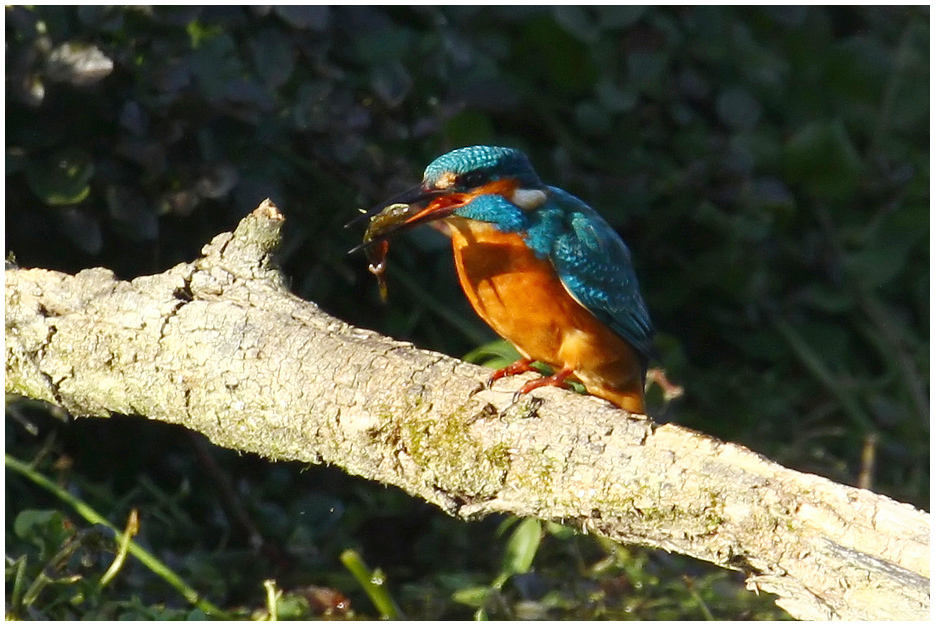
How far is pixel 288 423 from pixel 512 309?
2.21 ft

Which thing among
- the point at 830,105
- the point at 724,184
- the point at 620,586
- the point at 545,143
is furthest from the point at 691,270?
the point at 620,586

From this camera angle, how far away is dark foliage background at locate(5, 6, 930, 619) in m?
2.61

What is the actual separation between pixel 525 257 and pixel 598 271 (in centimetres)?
17

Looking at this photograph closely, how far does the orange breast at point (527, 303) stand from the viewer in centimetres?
242

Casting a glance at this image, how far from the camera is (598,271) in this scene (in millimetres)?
2490

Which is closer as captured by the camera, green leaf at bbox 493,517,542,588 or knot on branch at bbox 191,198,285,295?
knot on branch at bbox 191,198,285,295

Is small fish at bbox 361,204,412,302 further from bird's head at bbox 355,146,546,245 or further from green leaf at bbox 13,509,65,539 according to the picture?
green leaf at bbox 13,509,65,539

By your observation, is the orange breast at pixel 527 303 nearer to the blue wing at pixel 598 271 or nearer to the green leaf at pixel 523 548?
the blue wing at pixel 598 271

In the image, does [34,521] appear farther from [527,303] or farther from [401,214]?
[527,303]

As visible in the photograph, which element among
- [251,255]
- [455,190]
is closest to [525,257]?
[455,190]

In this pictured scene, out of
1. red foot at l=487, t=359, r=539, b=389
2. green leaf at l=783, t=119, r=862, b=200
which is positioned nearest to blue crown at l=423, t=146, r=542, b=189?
red foot at l=487, t=359, r=539, b=389

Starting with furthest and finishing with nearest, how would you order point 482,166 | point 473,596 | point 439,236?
point 439,236 → point 473,596 → point 482,166

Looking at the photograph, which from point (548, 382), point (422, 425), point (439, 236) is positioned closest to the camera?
point (422, 425)

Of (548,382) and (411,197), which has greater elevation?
(411,197)
